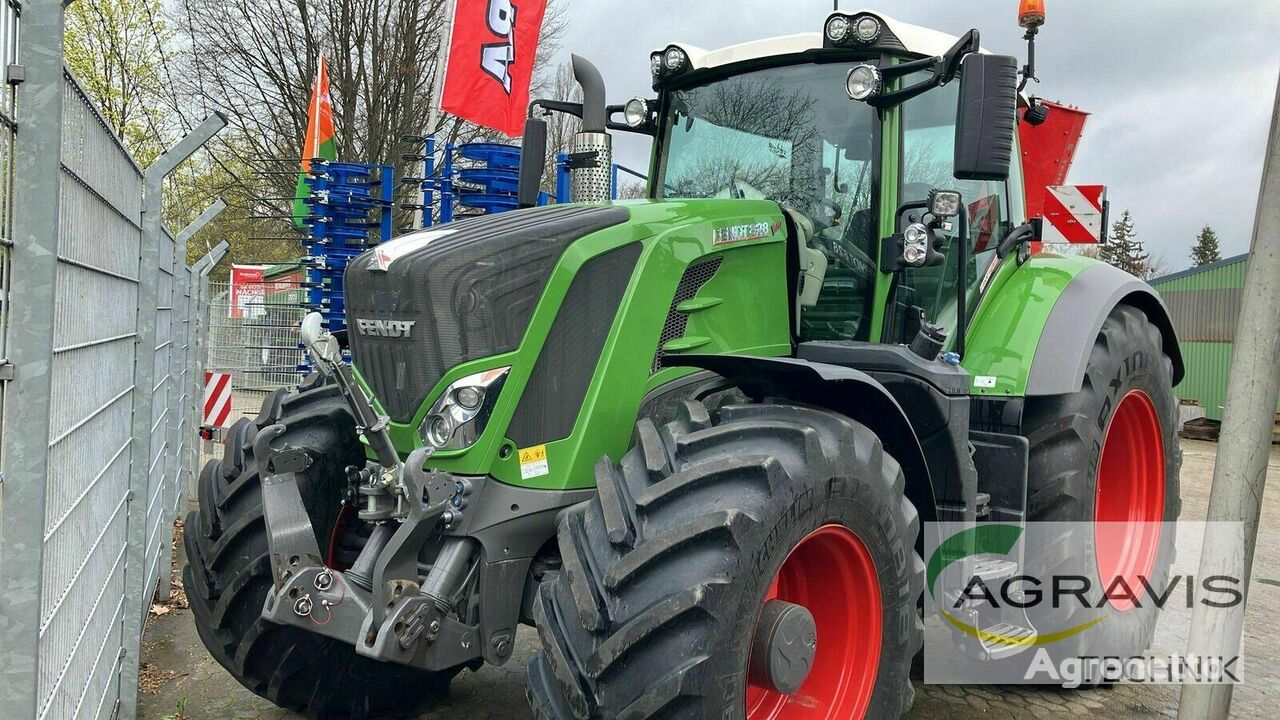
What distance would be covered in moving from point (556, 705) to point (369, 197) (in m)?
9.19

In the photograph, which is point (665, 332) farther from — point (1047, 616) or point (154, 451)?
point (154, 451)

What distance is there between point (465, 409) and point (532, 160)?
6.31 feet

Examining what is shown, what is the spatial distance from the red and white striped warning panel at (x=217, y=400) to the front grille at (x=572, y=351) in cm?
569

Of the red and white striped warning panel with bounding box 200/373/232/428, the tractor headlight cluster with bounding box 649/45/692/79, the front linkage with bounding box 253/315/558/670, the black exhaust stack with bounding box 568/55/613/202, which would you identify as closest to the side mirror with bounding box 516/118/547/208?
the black exhaust stack with bounding box 568/55/613/202

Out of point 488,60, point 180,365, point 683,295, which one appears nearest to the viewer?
point 683,295

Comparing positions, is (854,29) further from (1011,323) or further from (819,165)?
(1011,323)

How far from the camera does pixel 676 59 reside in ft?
14.1

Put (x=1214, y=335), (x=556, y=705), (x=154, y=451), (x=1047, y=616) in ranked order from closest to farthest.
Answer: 1. (x=556, y=705)
2. (x=1047, y=616)
3. (x=154, y=451)
4. (x=1214, y=335)

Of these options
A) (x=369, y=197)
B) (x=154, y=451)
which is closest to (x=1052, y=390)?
(x=154, y=451)

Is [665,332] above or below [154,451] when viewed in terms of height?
above

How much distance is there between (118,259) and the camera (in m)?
3.58

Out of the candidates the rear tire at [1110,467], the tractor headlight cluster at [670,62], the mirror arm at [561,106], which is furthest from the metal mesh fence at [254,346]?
the rear tire at [1110,467]
